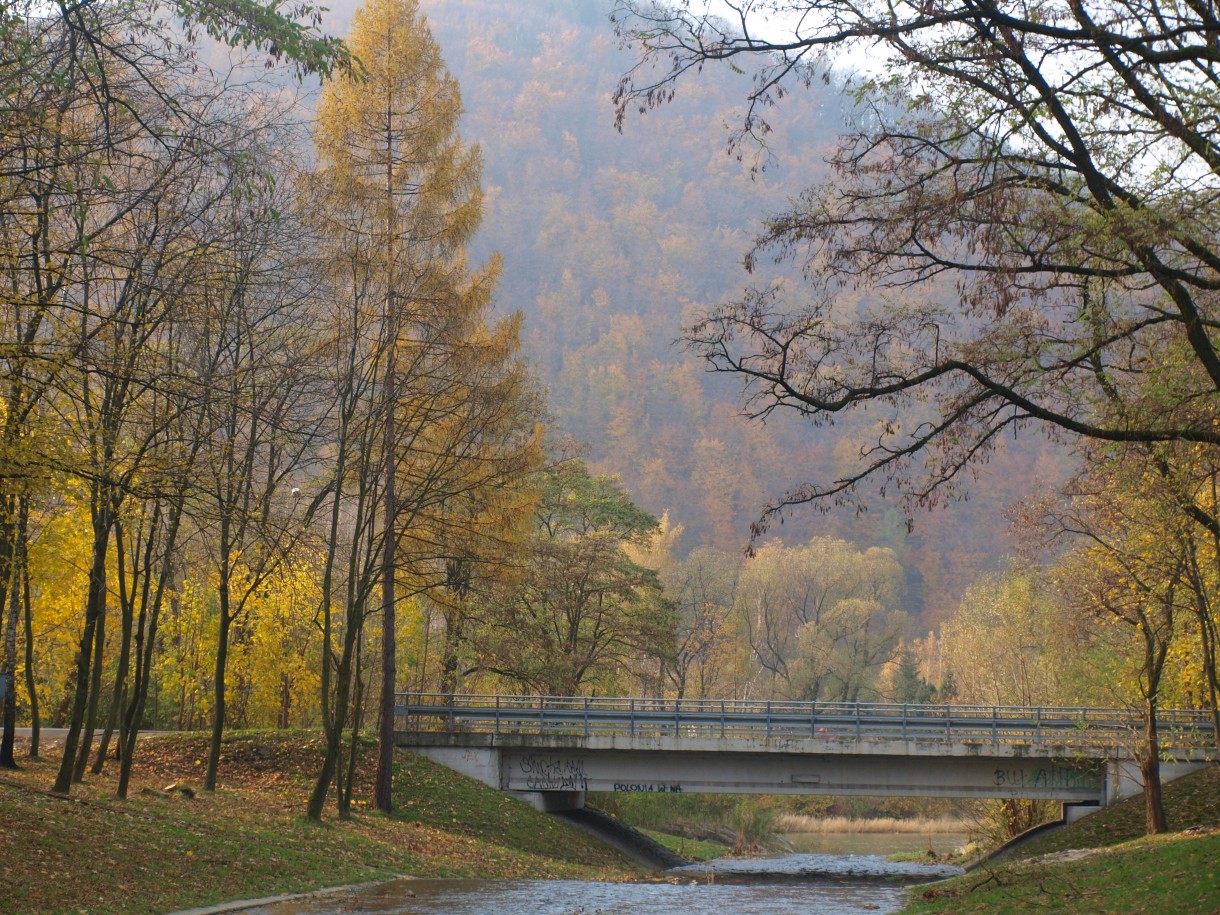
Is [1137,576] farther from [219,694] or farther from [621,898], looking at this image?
[219,694]

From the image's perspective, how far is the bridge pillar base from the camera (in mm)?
30719

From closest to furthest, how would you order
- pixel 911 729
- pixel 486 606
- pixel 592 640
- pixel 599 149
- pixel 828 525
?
1. pixel 911 729
2. pixel 486 606
3. pixel 592 640
4. pixel 828 525
5. pixel 599 149

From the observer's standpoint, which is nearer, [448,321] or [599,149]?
[448,321]

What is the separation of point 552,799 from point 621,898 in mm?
15183

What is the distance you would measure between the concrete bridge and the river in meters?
3.83

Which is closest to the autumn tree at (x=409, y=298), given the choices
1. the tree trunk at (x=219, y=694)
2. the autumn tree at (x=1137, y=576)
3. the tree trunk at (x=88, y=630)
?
the tree trunk at (x=219, y=694)

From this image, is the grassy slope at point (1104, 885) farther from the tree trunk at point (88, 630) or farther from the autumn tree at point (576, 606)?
the autumn tree at point (576, 606)

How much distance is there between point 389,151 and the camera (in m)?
24.9

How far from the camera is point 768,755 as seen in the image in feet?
101

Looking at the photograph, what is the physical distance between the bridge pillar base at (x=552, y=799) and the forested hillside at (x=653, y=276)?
156 ft

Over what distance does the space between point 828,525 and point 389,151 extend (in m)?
96.8

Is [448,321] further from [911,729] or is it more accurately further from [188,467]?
[911,729]

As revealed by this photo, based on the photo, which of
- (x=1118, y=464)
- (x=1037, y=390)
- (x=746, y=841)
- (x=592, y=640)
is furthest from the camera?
(x=746, y=841)

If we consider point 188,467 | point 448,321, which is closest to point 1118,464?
point 188,467
